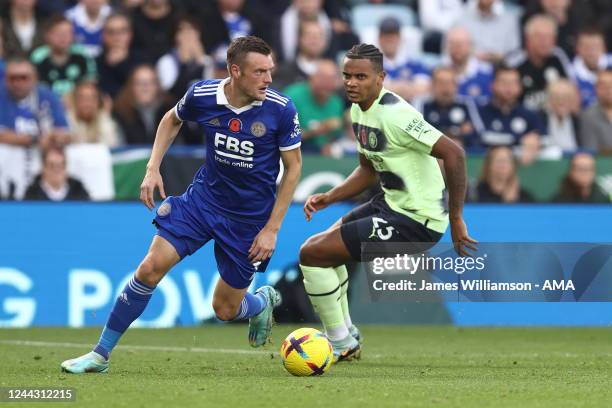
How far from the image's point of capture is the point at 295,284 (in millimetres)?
13758

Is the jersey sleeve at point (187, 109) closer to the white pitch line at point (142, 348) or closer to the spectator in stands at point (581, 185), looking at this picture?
the white pitch line at point (142, 348)

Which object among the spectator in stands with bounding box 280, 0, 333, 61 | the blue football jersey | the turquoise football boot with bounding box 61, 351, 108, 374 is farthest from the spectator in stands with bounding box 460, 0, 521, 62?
the turquoise football boot with bounding box 61, 351, 108, 374

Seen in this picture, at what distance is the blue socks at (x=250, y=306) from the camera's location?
9781mm

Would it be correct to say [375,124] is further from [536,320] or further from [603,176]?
[603,176]

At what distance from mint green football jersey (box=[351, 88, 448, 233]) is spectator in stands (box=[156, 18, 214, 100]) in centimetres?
635

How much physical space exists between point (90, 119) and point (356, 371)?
22.7 ft

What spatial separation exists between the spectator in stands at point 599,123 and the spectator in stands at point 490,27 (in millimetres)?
1898

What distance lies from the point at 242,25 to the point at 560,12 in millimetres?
4984

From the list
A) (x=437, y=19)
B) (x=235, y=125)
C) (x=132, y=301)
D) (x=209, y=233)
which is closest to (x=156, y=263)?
(x=132, y=301)

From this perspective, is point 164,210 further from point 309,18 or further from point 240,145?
point 309,18

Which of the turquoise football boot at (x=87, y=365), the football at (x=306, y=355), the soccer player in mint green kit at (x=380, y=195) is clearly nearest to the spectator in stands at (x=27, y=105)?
the soccer player in mint green kit at (x=380, y=195)

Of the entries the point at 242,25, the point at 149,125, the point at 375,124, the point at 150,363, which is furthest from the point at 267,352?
the point at 242,25

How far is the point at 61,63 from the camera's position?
15.7 meters

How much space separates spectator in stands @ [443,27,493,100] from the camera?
17141 mm
